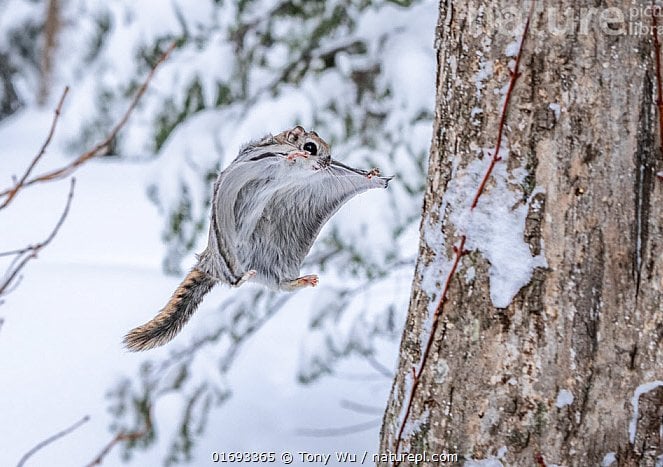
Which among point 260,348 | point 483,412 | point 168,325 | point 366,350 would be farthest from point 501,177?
point 260,348

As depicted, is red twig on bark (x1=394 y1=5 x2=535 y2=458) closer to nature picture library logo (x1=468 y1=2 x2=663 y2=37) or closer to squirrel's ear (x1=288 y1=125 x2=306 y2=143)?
nature picture library logo (x1=468 y1=2 x2=663 y2=37)

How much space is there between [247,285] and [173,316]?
5.95ft

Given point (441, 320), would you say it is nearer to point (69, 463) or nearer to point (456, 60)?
point (456, 60)

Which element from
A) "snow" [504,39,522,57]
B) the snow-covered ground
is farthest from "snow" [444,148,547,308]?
the snow-covered ground

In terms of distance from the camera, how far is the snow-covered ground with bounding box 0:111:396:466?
3.15 metres

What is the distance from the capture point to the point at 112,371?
3.30 metres

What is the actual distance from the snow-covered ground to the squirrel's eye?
2.07 m

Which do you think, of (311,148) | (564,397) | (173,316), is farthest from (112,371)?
(311,148)

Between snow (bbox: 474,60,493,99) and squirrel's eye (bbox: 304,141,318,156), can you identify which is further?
snow (bbox: 474,60,493,99)

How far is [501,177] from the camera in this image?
3.49 ft

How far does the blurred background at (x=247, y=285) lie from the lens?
2.75 m

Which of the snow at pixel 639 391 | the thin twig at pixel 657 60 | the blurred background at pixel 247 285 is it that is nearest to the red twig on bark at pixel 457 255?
the thin twig at pixel 657 60

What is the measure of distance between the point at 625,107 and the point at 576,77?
7 centimetres

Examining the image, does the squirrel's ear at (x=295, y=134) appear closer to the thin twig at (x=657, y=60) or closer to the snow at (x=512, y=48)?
the snow at (x=512, y=48)
